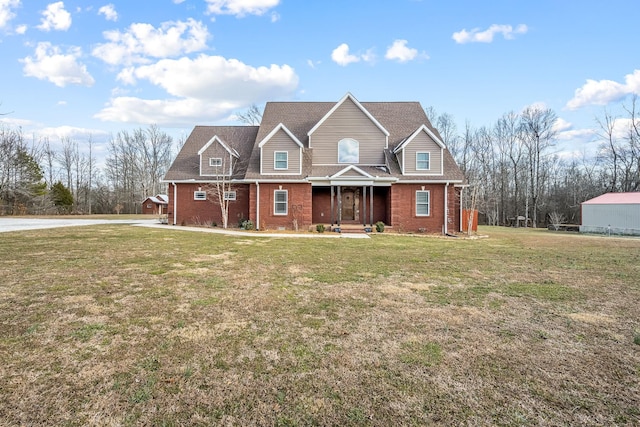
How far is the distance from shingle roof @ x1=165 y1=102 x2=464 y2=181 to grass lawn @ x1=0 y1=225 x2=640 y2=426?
1370 centimetres

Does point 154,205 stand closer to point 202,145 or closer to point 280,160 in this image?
point 202,145

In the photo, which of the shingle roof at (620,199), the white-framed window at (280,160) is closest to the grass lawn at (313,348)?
the white-framed window at (280,160)

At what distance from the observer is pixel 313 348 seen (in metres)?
3.78

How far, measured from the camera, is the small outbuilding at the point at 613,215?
80.1ft

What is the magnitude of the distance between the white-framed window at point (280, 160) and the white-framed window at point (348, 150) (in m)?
3.56

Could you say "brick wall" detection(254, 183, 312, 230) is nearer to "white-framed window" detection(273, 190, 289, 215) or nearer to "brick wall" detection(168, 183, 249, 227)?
"white-framed window" detection(273, 190, 289, 215)

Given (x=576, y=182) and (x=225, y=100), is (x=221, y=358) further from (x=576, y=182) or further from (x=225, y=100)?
(x=576, y=182)

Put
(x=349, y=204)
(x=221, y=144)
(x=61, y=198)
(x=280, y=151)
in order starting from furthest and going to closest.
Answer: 1. (x=61, y=198)
2. (x=221, y=144)
3. (x=349, y=204)
4. (x=280, y=151)

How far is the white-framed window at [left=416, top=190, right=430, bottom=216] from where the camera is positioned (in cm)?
2033

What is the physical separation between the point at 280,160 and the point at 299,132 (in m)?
3.35

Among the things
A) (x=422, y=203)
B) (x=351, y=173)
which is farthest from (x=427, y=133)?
(x=351, y=173)

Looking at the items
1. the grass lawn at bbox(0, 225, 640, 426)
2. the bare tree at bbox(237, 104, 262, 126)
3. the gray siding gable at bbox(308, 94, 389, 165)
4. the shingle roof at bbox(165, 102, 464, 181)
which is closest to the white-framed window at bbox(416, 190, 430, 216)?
the shingle roof at bbox(165, 102, 464, 181)

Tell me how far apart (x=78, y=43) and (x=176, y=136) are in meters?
41.1

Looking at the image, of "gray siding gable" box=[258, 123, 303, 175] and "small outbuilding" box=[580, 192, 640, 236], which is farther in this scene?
"small outbuilding" box=[580, 192, 640, 236]
